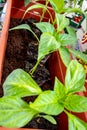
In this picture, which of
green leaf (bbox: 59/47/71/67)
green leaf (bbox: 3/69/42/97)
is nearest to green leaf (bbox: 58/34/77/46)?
green leaf (bbox: 59/47/71/67)

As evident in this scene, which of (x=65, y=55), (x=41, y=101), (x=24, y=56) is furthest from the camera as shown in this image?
(x=24, y=56)

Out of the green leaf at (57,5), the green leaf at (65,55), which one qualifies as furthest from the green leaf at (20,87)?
the green leaf at (57,5)

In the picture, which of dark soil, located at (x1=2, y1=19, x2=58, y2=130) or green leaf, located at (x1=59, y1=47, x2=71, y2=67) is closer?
green leaf, located at (x1=59, y1=47, x2=71, y2=67)

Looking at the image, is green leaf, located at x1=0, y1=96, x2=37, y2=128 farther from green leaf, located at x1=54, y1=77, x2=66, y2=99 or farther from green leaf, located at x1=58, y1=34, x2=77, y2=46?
green leaf, located at x1=58, y1=34, x2=77, y2=46

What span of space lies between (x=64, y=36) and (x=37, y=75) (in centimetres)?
16

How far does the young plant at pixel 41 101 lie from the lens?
0.42 m

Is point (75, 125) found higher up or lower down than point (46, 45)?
lower down

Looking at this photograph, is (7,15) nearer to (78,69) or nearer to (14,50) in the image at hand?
(14,50)

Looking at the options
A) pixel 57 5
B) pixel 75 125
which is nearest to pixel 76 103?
pixel 75 125

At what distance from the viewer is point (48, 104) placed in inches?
17.0

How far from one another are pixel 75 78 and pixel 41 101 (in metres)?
0.10

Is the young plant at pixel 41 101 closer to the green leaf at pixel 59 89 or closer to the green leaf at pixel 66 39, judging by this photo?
the green leaf at pixel 59 89

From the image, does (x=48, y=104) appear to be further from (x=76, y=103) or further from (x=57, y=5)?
(x=57, y=5)

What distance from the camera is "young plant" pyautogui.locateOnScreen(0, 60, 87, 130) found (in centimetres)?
42
